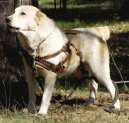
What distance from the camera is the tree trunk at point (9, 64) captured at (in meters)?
8.68

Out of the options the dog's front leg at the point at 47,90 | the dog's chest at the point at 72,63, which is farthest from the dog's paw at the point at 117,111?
the dog's front leg at the point at 47,90

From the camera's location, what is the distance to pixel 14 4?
8.66 meters

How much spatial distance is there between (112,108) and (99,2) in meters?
27.6

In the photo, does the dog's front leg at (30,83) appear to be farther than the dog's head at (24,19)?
Yes

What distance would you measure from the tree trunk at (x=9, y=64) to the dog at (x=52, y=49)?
85 cm

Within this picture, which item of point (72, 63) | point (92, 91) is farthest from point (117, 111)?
point (72, 63)

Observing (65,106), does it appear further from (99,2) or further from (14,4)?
(99,2)

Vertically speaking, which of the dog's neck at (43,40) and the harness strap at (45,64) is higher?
the dog's neck at (43,40)

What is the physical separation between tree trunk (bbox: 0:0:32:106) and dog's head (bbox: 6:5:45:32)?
4.03ft

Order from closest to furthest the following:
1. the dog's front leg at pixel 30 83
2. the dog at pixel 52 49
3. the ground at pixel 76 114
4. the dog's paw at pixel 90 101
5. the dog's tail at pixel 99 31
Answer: the ground at pixel 76 114 < the dog at pixel 52 49 < the dog's front leg at pixel 30 83 < the dog's tail at pixel 99 31 < the dog's paw at pixel 90 101

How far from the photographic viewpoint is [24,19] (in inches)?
289

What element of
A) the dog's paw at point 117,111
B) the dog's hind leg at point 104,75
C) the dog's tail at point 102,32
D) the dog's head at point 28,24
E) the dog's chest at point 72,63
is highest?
the dog's head at point 28,24

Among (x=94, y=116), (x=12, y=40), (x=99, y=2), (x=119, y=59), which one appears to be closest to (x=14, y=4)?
(x=12, y=40)

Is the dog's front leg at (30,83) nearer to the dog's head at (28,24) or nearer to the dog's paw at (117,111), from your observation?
the dog's head at (28,24)
